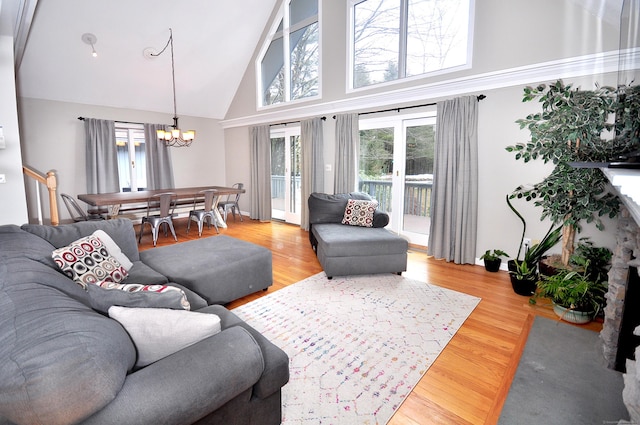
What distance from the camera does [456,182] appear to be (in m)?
4.05

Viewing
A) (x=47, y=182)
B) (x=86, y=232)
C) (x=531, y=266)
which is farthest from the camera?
(x=47, y=182)

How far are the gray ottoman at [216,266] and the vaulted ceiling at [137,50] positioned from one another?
402 cm

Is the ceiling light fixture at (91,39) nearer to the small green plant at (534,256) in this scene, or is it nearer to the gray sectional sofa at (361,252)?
the gray sectional sofa at (361,252)

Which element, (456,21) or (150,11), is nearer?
(456,21)

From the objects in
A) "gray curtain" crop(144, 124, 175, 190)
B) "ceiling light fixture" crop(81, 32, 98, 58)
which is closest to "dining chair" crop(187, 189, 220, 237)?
"gray curtain" crop(144, 124, 175, 190)

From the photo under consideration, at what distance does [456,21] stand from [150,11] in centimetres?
452

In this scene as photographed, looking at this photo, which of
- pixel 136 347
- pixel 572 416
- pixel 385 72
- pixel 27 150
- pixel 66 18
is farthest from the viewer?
pixel 27 150

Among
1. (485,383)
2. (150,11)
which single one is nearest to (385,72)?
(150,11)

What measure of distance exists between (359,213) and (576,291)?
7.70 ft

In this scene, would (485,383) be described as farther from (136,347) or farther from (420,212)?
(420,212)

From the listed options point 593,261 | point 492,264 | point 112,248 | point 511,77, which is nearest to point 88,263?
point 112,248

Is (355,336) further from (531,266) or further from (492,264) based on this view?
(492,264)

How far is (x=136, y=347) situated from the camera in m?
1.21

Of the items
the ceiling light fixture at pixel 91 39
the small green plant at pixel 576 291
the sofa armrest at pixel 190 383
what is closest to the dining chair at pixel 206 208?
the ceiling light fixture at pixel 91 39
